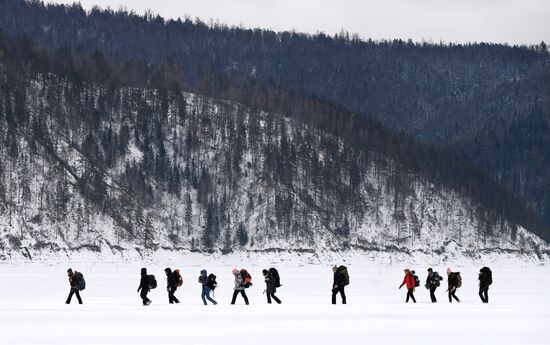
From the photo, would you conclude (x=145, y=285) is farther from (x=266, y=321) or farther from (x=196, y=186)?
(x=196, y=186)

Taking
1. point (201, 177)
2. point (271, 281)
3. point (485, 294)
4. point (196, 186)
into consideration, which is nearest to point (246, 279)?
point (271, 281)

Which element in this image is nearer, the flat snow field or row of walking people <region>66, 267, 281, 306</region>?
the flat snow field

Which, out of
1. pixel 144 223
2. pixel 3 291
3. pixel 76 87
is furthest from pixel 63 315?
pixel 76 87

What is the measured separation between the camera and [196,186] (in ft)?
426

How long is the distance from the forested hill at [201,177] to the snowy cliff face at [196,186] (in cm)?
21

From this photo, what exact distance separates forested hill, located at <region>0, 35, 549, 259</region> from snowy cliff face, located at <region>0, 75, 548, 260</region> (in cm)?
21

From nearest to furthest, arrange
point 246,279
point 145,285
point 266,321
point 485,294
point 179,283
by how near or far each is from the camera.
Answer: point 266,321, point 145,285, point 246,279, point 179,283, point 485,294

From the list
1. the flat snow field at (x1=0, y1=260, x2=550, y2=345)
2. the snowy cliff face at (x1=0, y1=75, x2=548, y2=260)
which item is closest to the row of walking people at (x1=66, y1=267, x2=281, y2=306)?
the flat snow field at (x1=0, y1=260, x2=550, y2=345)

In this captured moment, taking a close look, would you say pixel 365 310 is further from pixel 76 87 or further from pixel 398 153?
pixel 398 153

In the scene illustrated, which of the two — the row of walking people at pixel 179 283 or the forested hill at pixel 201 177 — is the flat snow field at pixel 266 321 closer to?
the row of walking people at pixel 179 283

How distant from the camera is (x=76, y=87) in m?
136

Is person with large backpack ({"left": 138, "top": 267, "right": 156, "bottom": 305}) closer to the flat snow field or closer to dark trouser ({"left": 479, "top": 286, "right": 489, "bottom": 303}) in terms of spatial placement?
the flat snow field

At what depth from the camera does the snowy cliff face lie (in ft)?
356

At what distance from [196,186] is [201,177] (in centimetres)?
148
